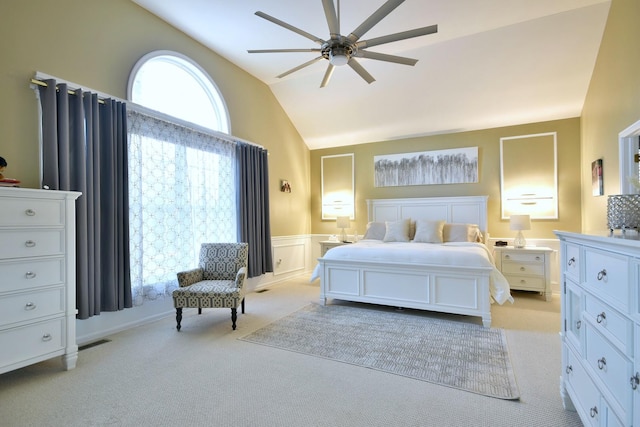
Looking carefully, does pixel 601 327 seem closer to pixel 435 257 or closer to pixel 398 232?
pixel 435 257

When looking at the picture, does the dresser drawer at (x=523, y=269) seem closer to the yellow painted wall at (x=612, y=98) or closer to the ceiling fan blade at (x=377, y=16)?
the yellow painted wall at (x=612, y=98)

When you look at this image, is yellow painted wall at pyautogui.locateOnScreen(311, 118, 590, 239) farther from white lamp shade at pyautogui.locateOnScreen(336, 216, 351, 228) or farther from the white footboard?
the white footboard

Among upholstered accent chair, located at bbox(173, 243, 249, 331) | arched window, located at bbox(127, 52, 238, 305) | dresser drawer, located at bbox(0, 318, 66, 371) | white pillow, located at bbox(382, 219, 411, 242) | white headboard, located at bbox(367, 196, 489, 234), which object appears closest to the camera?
dresser drawer, located at bbox(0, 318, 66, 371)

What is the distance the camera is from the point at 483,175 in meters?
5.25

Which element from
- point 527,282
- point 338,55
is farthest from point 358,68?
point 527,282

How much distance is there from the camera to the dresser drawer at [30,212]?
2.11 m

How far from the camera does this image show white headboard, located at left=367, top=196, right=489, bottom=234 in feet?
17.0

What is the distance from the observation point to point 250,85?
199 inches

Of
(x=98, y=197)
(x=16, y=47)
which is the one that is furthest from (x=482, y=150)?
(x=16, y=47)

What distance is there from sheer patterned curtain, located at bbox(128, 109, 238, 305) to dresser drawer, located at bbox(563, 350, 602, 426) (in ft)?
12.0

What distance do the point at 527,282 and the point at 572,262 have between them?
129 inches

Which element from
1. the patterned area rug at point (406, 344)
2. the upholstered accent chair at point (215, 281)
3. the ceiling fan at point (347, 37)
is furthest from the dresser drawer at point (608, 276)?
the upholstered accent chair at point (215, 281)

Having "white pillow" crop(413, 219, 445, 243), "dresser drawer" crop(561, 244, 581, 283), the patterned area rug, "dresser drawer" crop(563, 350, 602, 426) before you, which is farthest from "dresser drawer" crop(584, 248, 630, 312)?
"white pillow" crop(413, 219, 445, 243)

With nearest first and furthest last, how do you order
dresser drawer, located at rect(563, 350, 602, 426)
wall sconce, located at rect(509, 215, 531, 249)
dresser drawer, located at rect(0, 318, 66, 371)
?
dresser drawer, located at rect(563, 350, 602, 426) → dresser drawer, located at rect(0, 318, 66, 371) → wall sconce, located at rect(509, 215, 531, 249)
